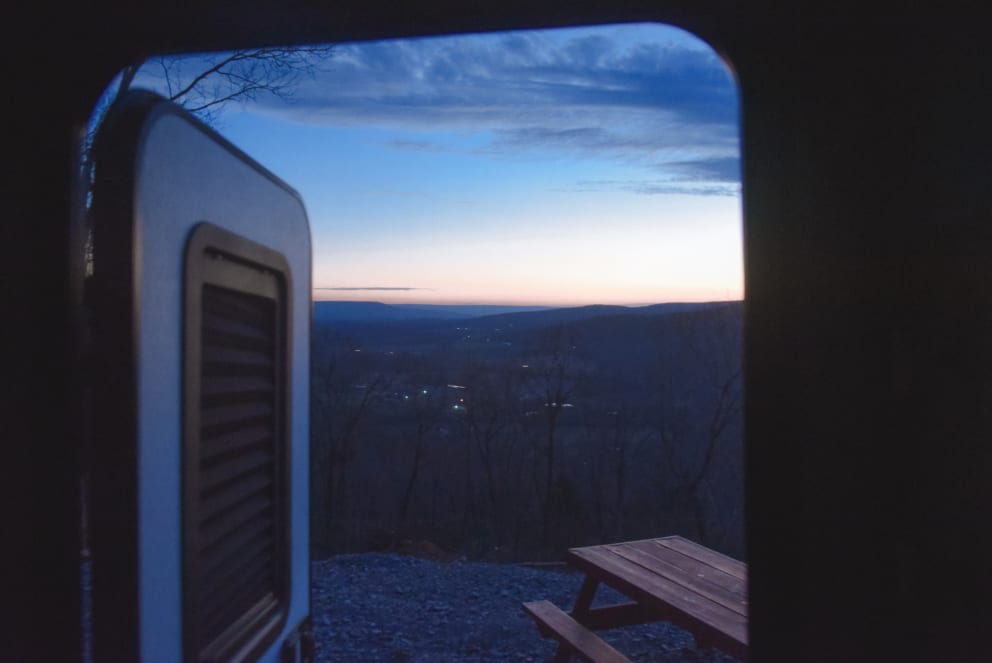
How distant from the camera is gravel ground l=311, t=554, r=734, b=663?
4.96 m

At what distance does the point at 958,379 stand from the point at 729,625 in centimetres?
232

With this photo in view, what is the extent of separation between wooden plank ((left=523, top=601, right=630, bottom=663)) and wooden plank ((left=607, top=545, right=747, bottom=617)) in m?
0.45

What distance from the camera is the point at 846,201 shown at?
1108 millimetres

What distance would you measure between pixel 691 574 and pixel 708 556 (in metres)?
0.43

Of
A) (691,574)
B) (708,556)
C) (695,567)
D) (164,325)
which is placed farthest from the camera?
(708,556)

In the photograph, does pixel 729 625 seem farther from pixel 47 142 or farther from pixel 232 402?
pixel 47 142

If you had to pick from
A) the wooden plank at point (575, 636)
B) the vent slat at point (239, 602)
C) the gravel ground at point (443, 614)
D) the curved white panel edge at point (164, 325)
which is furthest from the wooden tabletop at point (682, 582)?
the curved white panel edge at point (164, 325)

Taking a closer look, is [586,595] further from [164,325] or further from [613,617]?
[164,325]

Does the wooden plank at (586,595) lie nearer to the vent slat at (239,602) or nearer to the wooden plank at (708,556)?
the wooden plank at (708,556)

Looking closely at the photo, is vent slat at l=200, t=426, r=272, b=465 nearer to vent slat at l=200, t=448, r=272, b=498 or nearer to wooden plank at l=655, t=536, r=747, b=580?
vent slat at l=200, t=448, r=272, b=498

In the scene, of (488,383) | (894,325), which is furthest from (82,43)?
(488,383)

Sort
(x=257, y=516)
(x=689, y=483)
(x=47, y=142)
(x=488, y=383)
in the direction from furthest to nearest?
(x=488, y=383) → (x=689, y=483) → (x=257, y=516) → (x=47, y=142)

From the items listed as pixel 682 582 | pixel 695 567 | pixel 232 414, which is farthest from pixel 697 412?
pixel 232 414

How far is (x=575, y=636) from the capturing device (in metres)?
3.85
